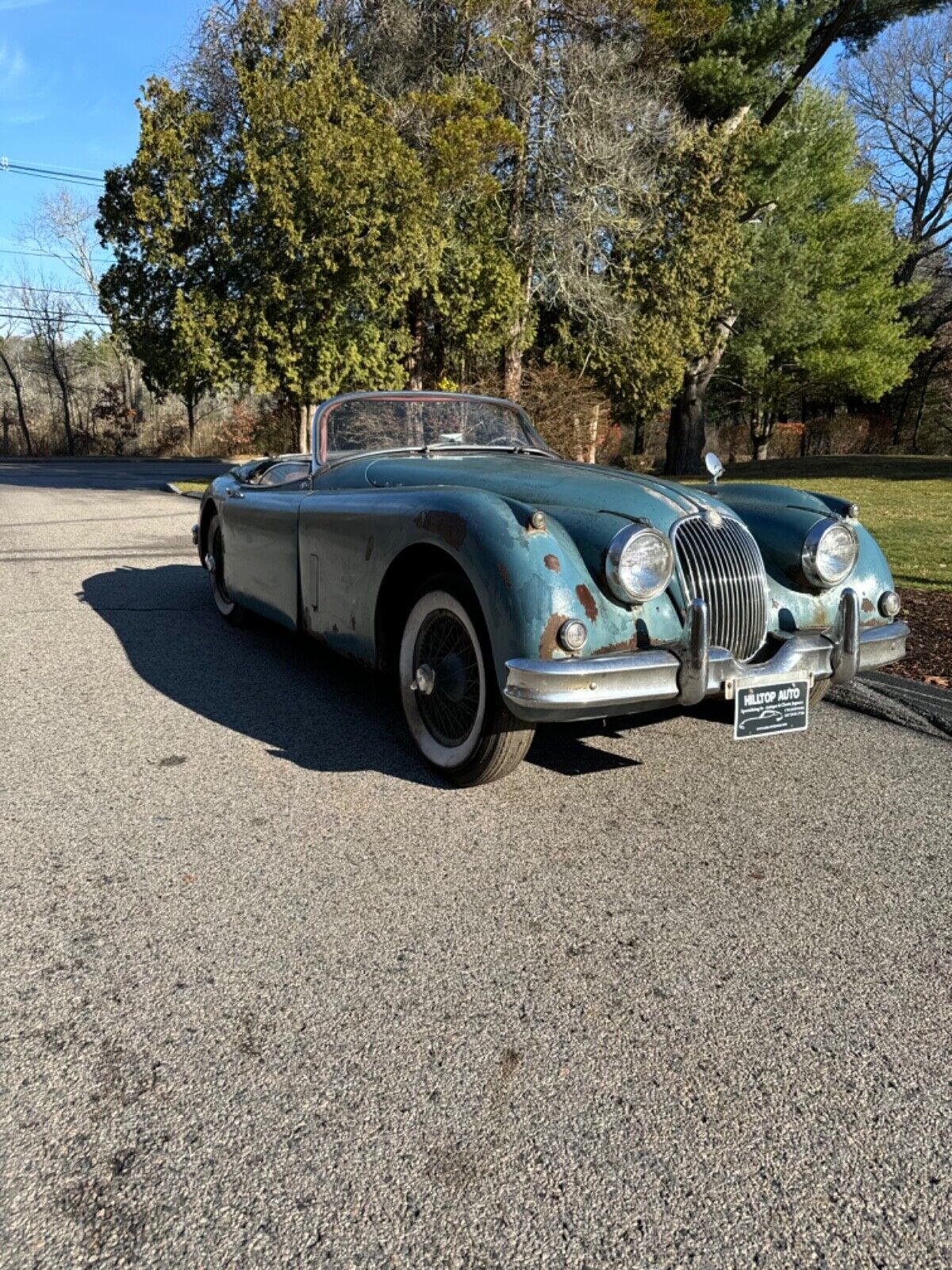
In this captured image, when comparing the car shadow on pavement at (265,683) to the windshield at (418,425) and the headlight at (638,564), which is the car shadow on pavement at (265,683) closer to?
the headlight at (638,564)

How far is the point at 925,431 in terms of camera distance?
4069 cm

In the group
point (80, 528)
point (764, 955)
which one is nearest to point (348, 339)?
point (80, 528)

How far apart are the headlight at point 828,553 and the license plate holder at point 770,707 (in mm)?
551

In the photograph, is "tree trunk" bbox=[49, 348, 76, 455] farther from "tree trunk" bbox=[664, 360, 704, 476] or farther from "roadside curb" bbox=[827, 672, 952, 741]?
"roadside curb" bbox=[827, 672, 952, 741]

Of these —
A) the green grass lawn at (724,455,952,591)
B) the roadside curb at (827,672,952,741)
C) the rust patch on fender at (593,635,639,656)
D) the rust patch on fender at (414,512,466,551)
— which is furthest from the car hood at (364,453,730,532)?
the green grass lawn at (724,455,952,591)

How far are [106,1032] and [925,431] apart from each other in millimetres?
45188

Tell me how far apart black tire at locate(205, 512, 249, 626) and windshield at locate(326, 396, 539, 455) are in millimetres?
1489

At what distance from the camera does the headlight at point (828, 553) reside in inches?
145

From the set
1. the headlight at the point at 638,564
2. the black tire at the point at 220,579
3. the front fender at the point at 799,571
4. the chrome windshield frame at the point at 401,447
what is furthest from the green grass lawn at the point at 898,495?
the black tire at the point at 220,579

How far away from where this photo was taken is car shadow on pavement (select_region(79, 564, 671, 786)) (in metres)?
3.86

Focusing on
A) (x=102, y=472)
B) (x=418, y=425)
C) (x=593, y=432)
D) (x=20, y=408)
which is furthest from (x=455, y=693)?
(x=20, y=408)

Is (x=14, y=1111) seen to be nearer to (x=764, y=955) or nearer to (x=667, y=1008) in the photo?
(x=667, y=1008)

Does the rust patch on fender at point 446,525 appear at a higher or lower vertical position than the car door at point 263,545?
higher

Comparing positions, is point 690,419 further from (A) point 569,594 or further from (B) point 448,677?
(A) point 569,594
